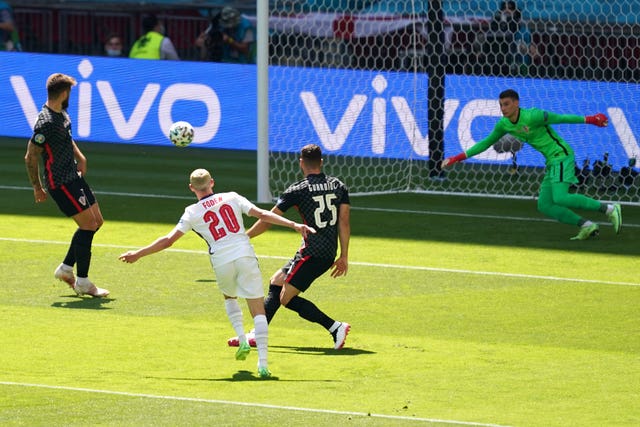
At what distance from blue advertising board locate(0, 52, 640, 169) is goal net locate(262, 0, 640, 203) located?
0.07ft

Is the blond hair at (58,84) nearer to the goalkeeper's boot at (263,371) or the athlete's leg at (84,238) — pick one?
the athlete's leg at (84,238)

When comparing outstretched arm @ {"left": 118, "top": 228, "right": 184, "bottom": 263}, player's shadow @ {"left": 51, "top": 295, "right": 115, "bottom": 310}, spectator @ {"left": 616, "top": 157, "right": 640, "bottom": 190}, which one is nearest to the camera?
outstretched arm @ {"left": 118, "top": 228, "right": 184, "bottom": 263}

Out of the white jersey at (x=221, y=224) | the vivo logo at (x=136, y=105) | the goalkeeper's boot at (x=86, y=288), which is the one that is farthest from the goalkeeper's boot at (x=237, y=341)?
the vivo logo at (x=136, y=105)

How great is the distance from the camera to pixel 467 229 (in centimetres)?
1891

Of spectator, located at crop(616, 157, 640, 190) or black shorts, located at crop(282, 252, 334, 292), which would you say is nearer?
black shorts, located at crop(282, 252, 334, 292)

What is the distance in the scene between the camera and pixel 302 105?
22.8 meters

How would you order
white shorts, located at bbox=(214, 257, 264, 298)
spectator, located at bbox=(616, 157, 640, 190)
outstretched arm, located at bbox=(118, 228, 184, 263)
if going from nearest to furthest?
outstretched arm, located at bbox=(118, 228, 184, 263) < white shorts, located at bbox=(214, 257, 264, 298) < spectator, located at bbox=(616, 157, 640, 190)

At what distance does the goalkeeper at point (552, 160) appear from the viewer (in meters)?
18.2

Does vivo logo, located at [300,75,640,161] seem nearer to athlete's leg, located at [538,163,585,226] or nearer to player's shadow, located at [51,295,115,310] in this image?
athlete's leg, located at [538,163,585,226]

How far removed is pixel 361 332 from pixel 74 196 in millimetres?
3216

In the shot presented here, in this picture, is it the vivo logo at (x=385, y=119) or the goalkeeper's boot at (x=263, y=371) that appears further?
the vivo logo at (x=385, y=119)

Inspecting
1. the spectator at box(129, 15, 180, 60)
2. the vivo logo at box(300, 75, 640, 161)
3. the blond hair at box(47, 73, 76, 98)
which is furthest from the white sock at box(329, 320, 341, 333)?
the spectator at box(129, 15, 180, 60)

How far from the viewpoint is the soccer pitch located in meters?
9.94

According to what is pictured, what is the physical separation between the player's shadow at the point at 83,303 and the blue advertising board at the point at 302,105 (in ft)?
28.9
